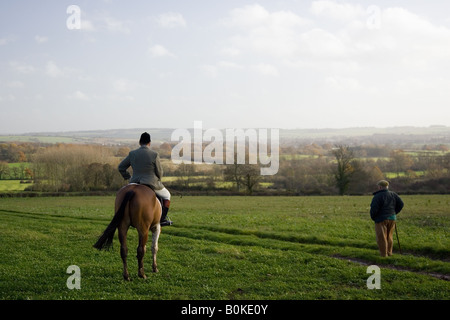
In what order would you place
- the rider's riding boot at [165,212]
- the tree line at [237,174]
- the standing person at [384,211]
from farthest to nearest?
the tree line at [237,174] < the standing person at [384,211] < the rider's riding boot at [165,212]

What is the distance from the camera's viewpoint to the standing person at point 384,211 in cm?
1391

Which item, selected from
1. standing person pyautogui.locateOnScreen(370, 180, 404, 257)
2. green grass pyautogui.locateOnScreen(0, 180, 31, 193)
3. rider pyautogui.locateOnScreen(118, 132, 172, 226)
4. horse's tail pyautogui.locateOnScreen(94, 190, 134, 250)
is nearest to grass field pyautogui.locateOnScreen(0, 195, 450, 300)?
standing person pyautogui.locateOnScreen(370, 180, 404, 257)

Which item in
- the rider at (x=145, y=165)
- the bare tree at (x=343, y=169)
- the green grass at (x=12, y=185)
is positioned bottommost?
the green grass at (x=12, y=185)

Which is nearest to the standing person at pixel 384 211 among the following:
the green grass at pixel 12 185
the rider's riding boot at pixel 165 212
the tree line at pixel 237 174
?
the rider's riding boot at pixel 165 212

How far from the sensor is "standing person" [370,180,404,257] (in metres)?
13.9

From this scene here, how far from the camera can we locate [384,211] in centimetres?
1391

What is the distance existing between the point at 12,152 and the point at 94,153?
23.4 metres

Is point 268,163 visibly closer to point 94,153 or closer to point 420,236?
point 94,153

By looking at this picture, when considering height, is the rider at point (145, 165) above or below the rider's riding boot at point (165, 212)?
above

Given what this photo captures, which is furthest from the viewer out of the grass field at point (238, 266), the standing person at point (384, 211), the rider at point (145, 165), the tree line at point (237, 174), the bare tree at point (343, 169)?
the tree line at point (237, 174)

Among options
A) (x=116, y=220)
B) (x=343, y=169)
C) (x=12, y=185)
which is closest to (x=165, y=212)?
(x=116, y=220)

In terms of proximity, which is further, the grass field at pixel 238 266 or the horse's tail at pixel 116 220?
the horse's tail at pixel 116 220

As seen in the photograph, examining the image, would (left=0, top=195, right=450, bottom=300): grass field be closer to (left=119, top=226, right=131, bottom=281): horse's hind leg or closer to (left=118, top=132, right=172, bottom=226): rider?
(left=119, top=226, right=131, bottom=281): horse's hind leg

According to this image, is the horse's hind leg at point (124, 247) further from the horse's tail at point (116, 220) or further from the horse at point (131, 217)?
the horse's tail at point (116, 220)
